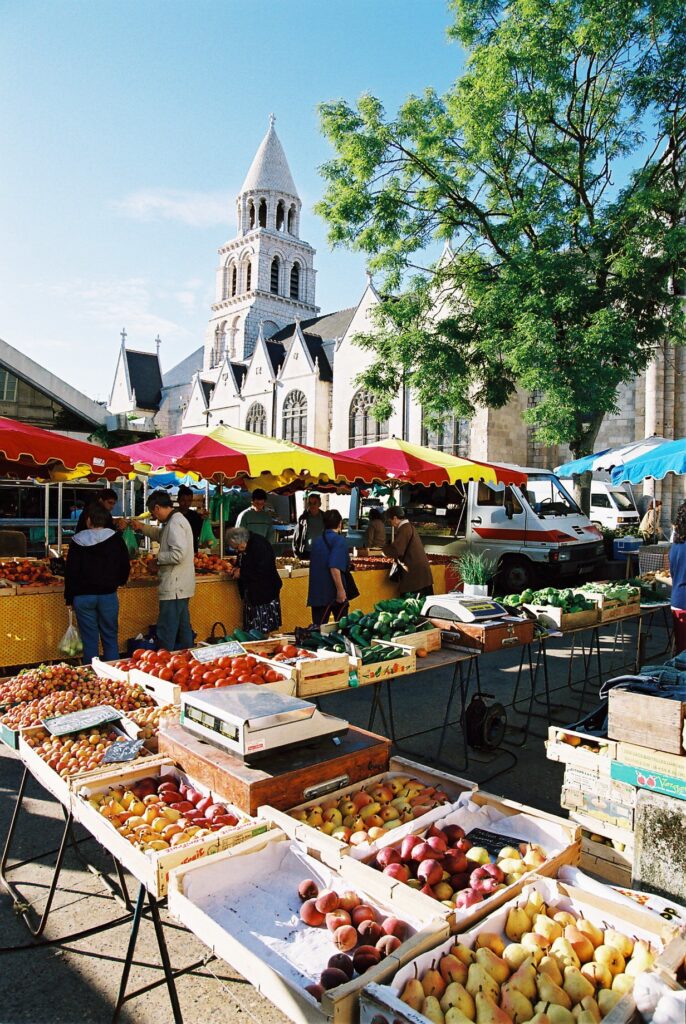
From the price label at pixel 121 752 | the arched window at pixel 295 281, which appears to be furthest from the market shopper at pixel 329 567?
the arched window at pixel 295 281

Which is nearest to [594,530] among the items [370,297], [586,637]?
[586,637]

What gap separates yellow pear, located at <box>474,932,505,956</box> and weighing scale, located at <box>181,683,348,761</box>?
1.11 meters

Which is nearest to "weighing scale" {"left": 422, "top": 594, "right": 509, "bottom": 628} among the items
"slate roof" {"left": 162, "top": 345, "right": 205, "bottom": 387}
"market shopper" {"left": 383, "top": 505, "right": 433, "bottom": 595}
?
"market shopper" {"left": 383, "top": 505, "right": 433, "bottom": 595}

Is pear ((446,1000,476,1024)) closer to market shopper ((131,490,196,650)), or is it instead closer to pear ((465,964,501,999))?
pear ((465,964,501,999))

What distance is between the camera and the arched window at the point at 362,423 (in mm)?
35688

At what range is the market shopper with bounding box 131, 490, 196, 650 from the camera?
23.8 feet

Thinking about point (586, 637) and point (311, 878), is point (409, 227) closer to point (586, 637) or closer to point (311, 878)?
point (586, 637)

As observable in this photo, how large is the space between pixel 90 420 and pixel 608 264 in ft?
54.0

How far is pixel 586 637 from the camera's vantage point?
35.4 feet

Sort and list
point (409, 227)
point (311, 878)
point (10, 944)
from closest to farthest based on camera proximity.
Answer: point (311, 878) < point (10, 944) < point (409, 227)

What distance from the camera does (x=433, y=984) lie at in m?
1.78

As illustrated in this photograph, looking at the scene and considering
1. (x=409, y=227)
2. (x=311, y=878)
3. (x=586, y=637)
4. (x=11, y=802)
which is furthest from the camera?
(x=409, y=227)

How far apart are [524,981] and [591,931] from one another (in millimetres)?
350

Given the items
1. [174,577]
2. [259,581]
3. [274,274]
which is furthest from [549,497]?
[274,274]
